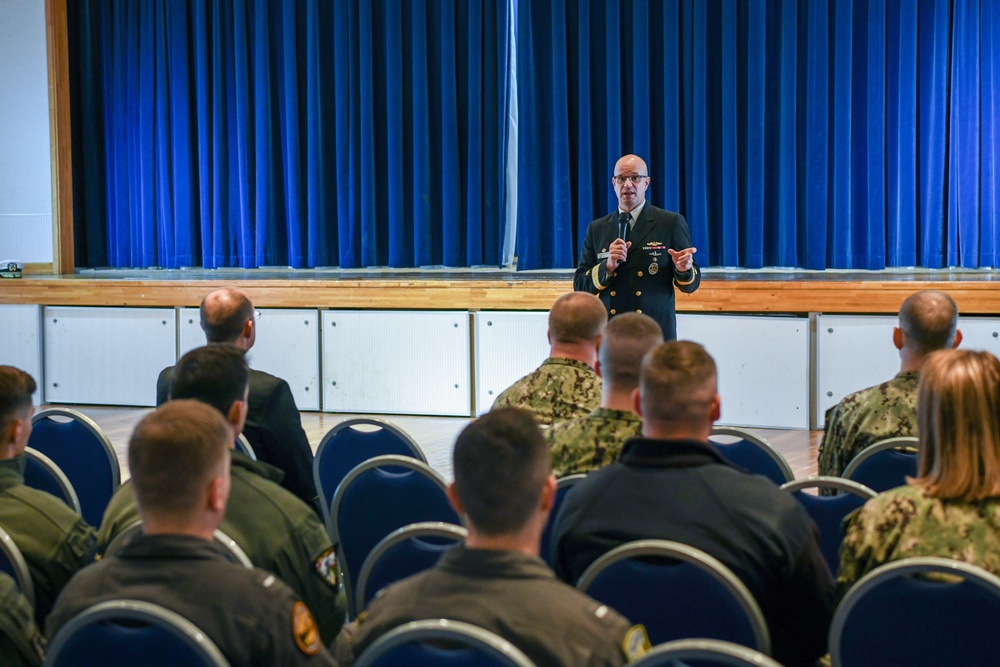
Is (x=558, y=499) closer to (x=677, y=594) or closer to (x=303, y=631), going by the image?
(x=677, y=594)

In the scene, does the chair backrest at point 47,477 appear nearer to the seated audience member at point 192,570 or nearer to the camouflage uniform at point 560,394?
the camouflage uniform at point 560,394

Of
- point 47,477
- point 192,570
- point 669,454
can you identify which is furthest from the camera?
point 47,477

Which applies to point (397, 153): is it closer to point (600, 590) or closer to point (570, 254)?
point (570, 254)

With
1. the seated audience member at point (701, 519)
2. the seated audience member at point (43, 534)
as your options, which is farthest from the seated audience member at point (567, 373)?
the seated audience member at point (43, 534)

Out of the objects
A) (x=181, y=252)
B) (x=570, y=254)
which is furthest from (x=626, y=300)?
(x=181, y=252)

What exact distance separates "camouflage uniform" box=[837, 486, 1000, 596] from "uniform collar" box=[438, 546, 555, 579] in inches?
28.2

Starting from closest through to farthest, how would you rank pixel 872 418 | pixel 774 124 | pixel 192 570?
pixel 192 570, pixel 872 418, pixel 774 124

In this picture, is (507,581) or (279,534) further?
(279,534)

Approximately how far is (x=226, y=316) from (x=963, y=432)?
257 centimetres

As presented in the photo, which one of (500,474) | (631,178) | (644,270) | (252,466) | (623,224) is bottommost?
(252,466)

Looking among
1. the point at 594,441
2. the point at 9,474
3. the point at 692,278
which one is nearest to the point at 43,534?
the point at 9,474

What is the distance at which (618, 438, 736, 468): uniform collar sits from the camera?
2336mm

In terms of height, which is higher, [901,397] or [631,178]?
[631,178]

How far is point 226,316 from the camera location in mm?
4059
